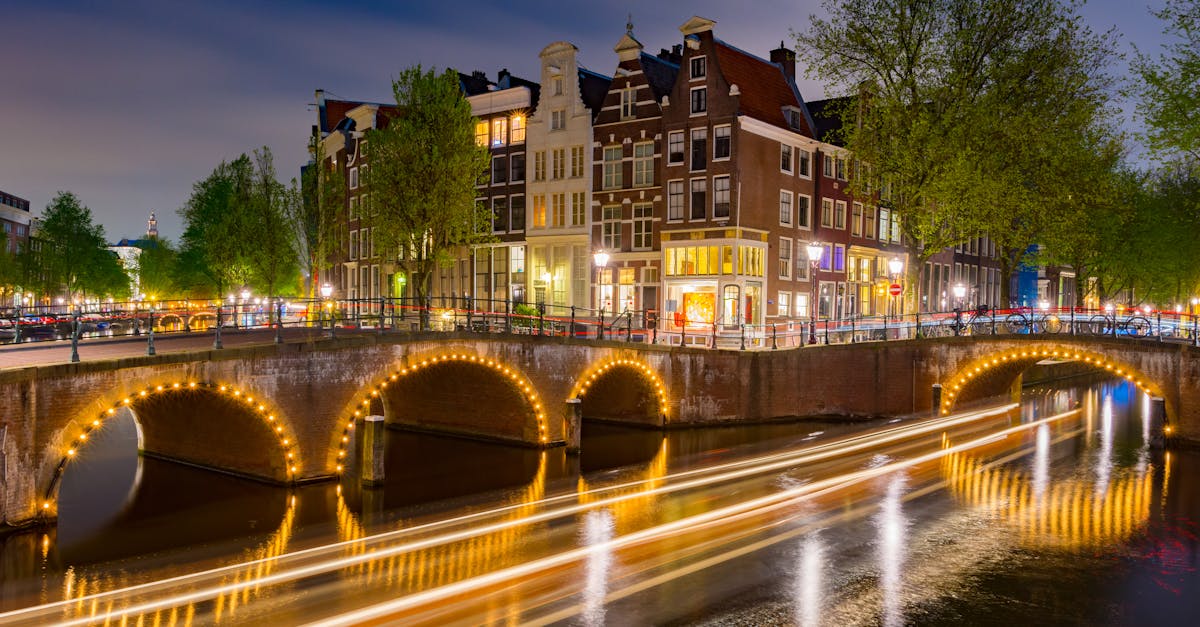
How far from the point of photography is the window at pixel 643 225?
44.9 metres

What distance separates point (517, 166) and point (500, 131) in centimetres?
247

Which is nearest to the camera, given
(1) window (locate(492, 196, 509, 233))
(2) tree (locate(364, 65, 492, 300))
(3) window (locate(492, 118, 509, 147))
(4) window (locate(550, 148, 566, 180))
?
(2) tree (locate(364, 65, 492, 300))

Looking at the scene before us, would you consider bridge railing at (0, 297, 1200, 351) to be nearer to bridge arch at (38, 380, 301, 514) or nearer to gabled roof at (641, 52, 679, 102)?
bridge arch at (38, 380, 301, 514)

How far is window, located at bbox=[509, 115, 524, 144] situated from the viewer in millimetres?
49062

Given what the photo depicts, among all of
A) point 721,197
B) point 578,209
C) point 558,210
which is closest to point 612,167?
point 578,209

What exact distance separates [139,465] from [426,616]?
704 inches

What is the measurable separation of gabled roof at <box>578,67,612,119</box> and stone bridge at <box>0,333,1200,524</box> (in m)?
17.5

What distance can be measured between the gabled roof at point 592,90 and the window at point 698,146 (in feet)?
20.9

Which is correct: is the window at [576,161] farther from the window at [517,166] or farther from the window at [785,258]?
the window at [785,258]

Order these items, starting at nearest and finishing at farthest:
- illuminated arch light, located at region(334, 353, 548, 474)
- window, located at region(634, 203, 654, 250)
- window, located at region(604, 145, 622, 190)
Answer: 1. illuminated arch light, located at region(334, 353, 548, 474)
2. window, located at region(634, 203, 654, 250)
3. window, located at region(604, 145, 622, 190)

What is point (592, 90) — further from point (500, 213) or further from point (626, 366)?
point (626, 366)

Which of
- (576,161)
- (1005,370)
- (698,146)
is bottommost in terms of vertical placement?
(1005,370)

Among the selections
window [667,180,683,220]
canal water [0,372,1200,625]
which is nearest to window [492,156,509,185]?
window [667,180,683,220]

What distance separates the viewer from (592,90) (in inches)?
1879
